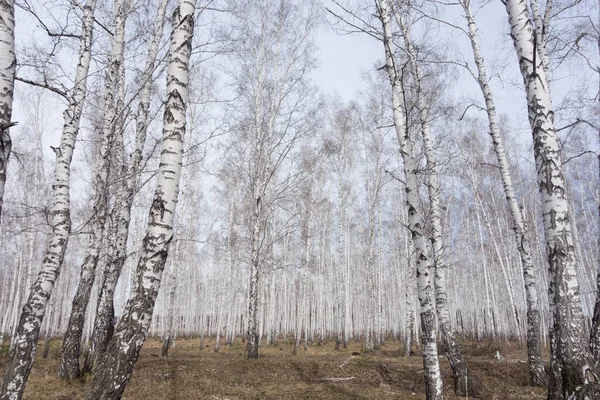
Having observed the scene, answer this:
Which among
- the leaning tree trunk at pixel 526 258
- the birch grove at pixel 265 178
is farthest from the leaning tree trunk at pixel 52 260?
the leaning tree trunk at pixel 526 258

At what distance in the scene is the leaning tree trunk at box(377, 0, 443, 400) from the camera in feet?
16.0

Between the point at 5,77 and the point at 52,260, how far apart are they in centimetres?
284

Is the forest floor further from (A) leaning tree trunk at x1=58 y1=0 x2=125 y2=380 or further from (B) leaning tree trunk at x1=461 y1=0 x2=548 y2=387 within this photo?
(B) leaning tree trunk at x1=461 y1=0 x2=548 y2=387

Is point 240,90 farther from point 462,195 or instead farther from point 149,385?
point 462,195

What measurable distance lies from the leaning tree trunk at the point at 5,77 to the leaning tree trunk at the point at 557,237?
496cm

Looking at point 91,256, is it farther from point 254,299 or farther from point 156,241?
point 156,241

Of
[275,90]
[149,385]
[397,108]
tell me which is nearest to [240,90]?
[275,90]

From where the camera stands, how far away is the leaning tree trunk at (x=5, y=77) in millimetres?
2807

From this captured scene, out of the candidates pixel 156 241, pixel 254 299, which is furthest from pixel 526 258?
pixel 156 241

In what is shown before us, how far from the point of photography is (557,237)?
420cm

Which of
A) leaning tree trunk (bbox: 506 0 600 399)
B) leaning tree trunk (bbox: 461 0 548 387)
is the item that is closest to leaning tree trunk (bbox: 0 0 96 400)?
leaning tree trunk (bbox: 506 0 600 399)

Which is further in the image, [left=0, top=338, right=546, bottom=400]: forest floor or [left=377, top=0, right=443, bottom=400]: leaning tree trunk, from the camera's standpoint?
[left=0, top=338, right=546, bottom=400]: forest floor

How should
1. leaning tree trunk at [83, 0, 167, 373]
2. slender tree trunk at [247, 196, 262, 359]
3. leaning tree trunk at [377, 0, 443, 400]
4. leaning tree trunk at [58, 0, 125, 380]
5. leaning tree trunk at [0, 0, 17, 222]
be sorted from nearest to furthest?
leaning tree trunk at [0, 0, 17, 222]
leaning tree trunk at [377, 0, 443, 400]
leaning tree trunk at [58, 0, 125, 380]
leaning tree trunk at [83, 0, 167, 373]
slender tree trunk at [247, 196, 262, 359]

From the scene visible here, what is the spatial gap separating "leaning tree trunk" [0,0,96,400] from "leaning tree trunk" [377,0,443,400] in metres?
4.59
